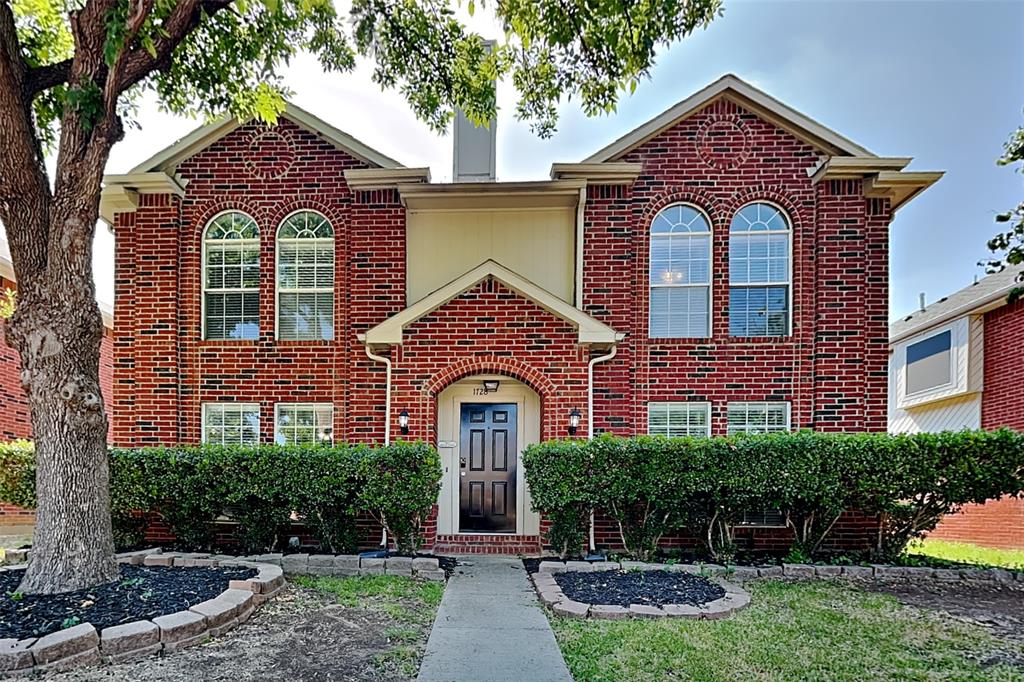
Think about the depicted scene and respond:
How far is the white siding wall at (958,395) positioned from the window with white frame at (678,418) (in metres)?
5.17

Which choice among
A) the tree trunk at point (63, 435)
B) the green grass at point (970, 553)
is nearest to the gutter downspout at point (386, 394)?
the tree trunk at point (63, 435)

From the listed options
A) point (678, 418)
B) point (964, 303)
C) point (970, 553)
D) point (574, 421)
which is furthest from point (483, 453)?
point (964, 303)

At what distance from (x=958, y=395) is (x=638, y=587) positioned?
8624 millimetres

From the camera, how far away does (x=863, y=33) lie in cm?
906

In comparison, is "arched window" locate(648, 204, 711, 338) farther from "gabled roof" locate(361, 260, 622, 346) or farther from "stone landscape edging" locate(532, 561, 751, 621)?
"stone landscape edging" locate(532, 561, 751, 621)

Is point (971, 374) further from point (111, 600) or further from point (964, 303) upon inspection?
point (111, 600)

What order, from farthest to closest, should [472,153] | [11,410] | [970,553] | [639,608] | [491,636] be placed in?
[11,410], [970,553], [472,153], [639,608], [491,636]

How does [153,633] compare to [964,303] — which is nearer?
[153,633]

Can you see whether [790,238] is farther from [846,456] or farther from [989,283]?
[989,283]

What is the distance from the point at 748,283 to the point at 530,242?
123 inches

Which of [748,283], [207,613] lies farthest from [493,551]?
A: [748,283]

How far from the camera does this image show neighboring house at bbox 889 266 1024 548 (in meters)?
10.4

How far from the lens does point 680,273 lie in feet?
29.4

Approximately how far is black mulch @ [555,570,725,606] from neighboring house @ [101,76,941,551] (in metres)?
2.01
